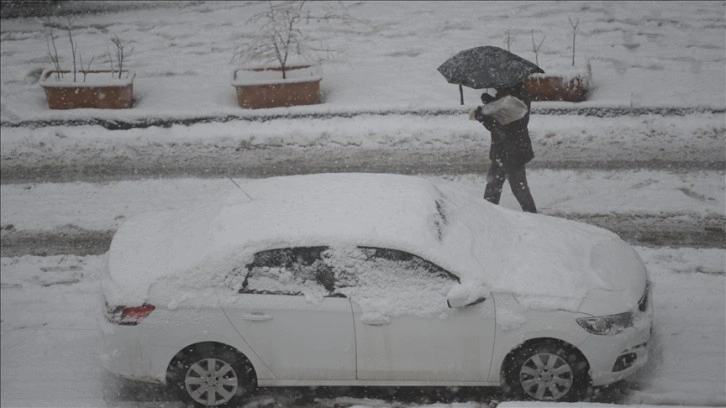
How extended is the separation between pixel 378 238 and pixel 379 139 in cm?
522

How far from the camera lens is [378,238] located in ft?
20.2

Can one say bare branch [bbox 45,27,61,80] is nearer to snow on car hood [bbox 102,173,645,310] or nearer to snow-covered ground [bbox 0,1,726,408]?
snow-covered ground [bbox 0,1,726,408]

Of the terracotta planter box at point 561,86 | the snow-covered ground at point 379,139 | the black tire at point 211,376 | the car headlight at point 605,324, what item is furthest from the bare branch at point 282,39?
the car headlight at point 605,324

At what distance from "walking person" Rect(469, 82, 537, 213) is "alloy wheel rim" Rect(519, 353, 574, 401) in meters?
3.00

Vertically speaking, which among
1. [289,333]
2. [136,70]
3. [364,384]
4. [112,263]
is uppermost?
[136,70]

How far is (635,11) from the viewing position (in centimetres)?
1480

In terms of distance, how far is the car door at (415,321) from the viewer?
6.07 metres

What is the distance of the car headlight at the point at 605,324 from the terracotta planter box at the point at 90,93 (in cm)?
836

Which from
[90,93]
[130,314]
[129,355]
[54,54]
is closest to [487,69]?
[130,314]

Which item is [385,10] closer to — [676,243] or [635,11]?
[635,11]

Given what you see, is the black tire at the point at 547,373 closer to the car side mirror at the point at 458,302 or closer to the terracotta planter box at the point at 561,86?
the car side mirror at the point at 458,302

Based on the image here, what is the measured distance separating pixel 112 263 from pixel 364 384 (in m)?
2.29

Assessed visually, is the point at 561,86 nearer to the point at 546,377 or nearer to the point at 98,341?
the point at 546,377

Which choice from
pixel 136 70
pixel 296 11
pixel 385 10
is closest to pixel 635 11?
pixel 385 10
